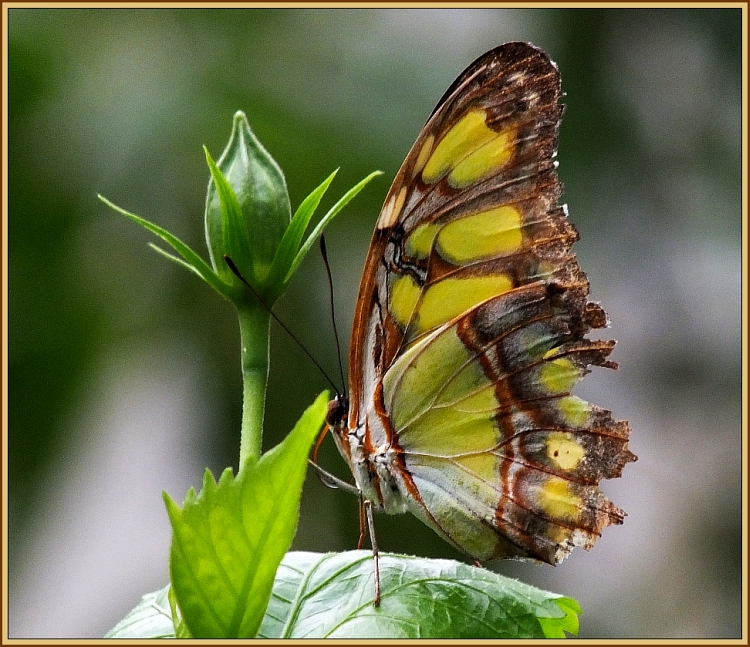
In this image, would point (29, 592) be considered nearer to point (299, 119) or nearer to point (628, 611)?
point (299, 119)

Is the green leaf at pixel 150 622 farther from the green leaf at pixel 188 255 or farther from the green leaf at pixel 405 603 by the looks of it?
the green leaf at pixel 188 255

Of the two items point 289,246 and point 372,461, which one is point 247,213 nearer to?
point 289,246

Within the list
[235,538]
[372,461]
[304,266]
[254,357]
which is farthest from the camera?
[304,266]

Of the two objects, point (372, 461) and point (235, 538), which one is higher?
point (372, 461)

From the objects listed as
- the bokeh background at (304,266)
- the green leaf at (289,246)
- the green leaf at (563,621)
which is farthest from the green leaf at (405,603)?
the bokeh background at (304,266)

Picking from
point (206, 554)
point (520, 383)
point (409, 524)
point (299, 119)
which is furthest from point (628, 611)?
point (206, 554)

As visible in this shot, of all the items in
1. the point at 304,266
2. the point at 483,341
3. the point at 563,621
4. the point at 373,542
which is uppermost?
the point at 304,266

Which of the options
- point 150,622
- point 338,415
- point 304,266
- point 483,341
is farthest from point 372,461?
point 304,266

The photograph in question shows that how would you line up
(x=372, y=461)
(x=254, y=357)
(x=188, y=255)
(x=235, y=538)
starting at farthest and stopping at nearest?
1. (x=372, y=461)
2. (x=254, y=357)
3. (x=188, y=255)
4. (x=235, y=538)
